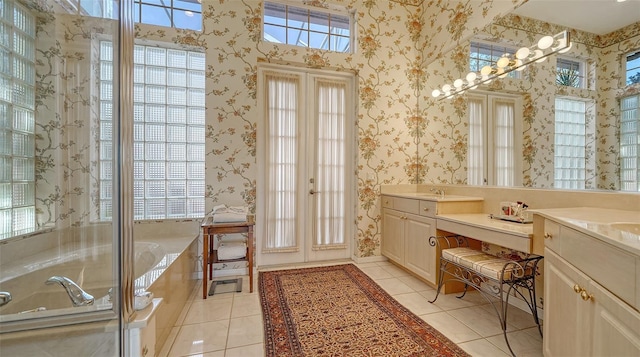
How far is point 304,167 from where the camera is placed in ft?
10.3

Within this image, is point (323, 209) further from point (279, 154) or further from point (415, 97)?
point (415, 97)

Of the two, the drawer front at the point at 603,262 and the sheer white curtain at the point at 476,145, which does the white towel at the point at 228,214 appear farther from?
the sheer white curtain at the point at 476,145

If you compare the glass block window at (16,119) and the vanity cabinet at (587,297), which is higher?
the glass block window at (16,119)

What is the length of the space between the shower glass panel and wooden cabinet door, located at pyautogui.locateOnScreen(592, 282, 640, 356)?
69.4 inches

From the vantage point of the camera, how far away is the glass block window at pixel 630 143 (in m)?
1.45

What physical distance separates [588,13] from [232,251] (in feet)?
10.6

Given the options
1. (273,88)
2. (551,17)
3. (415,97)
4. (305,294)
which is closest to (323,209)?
(305,294)

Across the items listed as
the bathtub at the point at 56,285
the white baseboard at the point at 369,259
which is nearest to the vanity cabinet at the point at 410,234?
the white baseboard at the point at 369,259

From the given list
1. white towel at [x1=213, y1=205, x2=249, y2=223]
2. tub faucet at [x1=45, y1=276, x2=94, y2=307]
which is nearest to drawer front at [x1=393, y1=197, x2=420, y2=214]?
white towel at [x1=213, y1=205, x2=249, y2=223]

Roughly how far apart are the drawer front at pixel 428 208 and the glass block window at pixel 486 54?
1317 mm

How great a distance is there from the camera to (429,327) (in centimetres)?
180

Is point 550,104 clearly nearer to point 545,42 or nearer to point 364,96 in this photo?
point 545,42

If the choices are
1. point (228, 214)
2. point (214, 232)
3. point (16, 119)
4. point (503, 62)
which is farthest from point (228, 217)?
point (503, 62)

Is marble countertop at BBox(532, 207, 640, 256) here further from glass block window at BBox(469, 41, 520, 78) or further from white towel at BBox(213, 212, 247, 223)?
white towel at BBox(213, 212, 247, 223)
